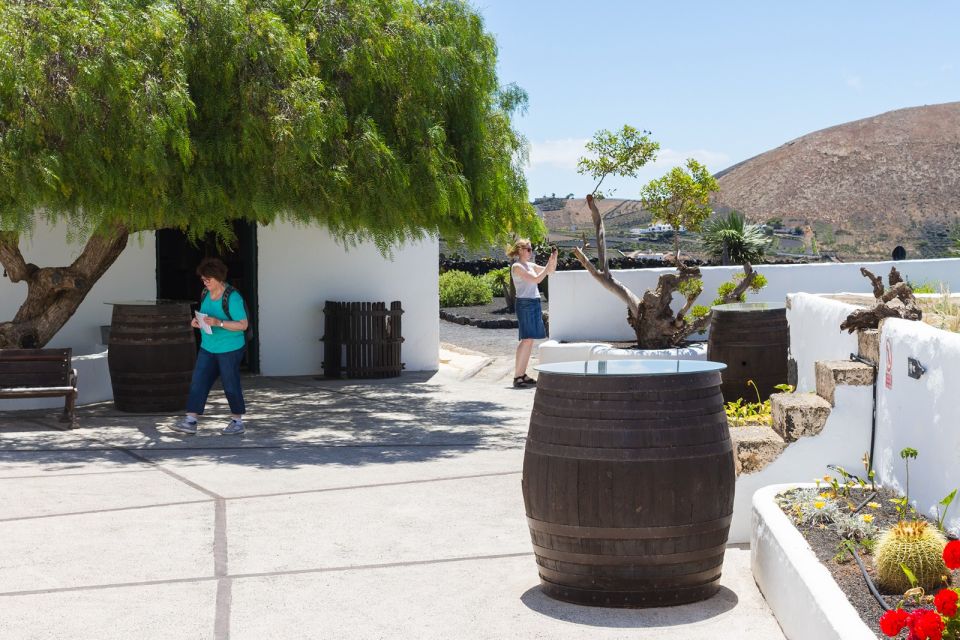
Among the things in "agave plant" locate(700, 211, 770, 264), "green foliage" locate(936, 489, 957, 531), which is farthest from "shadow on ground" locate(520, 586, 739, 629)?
"agave plant" locate(700, 211, 770, 264)

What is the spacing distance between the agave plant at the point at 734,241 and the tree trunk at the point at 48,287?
49.6ft

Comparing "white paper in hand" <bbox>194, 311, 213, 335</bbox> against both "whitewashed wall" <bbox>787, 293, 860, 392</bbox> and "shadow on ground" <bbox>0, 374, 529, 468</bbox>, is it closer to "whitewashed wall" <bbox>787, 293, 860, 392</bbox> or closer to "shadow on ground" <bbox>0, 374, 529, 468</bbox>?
"shadow on ground" <bbox>0, 374, 529, 468</bbox>

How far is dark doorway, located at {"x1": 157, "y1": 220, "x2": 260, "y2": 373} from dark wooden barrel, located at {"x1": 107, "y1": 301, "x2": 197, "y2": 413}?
3047 millimetres

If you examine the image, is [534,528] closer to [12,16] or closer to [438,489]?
[438,489]

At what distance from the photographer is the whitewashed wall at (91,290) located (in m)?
13.3

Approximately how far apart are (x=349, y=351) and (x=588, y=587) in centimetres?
984

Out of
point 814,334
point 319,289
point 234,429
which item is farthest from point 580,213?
point 814,334

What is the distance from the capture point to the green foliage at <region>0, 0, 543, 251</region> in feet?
31.3

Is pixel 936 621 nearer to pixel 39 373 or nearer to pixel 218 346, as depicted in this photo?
pixel 218 346

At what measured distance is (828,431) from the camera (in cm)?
634

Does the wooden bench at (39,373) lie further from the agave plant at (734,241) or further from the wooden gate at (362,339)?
the agave plant at (734,241)

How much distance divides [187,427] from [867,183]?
59.5 metres

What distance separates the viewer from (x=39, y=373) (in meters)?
10.8

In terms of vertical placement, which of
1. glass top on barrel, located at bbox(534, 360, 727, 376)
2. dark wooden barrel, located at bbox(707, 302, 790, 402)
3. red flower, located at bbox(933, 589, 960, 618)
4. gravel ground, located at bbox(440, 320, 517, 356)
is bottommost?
gravel ground, located at bbox(440, 320, 517, 356)
